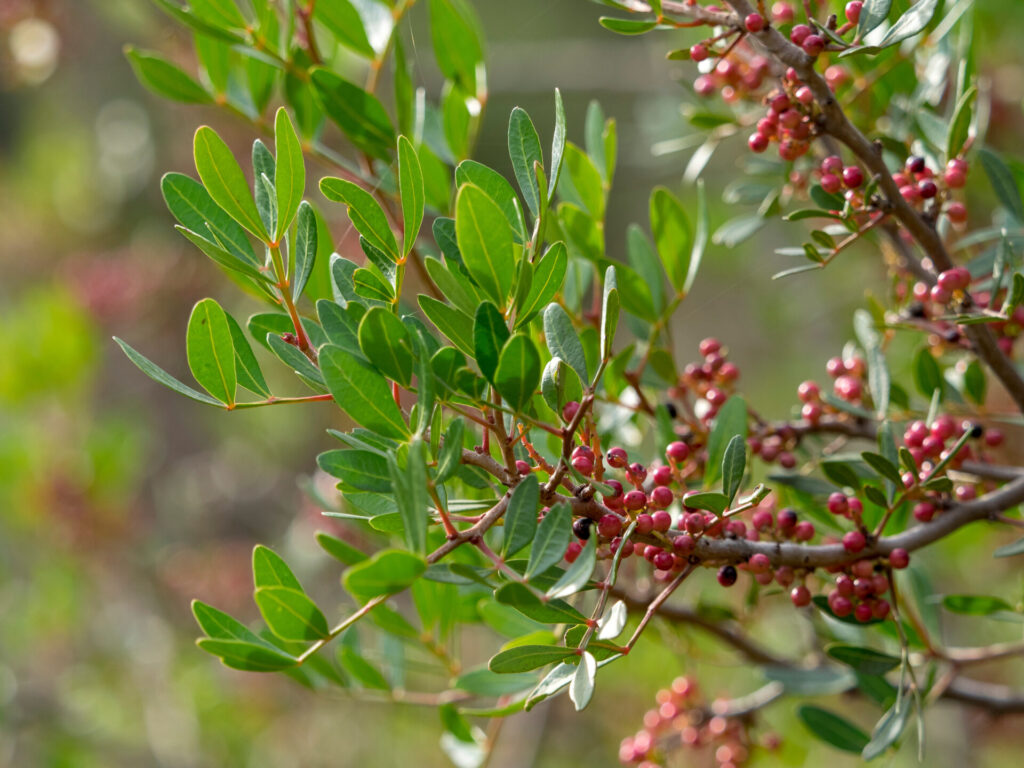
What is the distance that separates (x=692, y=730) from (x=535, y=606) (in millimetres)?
461

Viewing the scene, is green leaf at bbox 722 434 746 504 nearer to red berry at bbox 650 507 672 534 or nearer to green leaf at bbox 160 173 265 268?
red berry at bbox 650 507 672 534

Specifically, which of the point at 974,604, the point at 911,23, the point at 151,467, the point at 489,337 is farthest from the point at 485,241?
the point at 151,467

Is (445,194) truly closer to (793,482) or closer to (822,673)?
(793,482)

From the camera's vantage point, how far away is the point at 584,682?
1.33 feet

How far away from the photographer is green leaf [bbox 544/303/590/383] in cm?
46

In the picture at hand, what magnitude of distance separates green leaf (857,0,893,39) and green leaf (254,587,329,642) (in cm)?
39

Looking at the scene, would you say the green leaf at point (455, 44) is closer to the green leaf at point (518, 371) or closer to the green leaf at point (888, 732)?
the green leaf at point (518, 371)

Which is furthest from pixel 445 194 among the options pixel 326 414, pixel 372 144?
pixel 326 414

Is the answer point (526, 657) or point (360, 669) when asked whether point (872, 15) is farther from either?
point (360, 669)

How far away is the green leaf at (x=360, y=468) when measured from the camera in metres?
0.42

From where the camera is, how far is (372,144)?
0.67m

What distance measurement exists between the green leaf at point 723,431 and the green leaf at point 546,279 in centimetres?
19

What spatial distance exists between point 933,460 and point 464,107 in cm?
41

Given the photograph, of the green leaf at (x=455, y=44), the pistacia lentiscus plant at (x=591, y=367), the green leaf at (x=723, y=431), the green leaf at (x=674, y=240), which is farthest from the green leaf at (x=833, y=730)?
the green leaf at (x=455, y=44)
